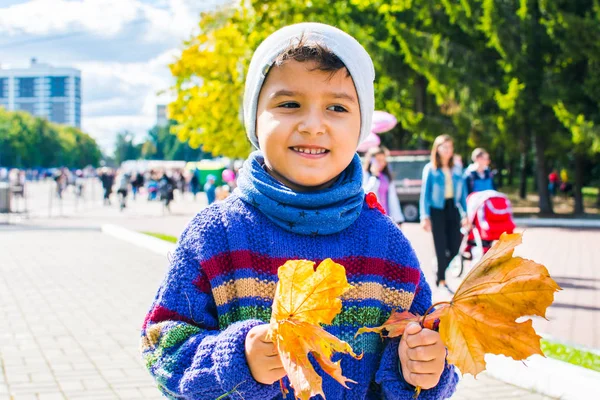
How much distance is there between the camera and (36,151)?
124 meters

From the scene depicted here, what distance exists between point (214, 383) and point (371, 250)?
50 centimetres

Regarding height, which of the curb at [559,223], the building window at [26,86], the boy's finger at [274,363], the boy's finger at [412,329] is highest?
the building window at [26,86]

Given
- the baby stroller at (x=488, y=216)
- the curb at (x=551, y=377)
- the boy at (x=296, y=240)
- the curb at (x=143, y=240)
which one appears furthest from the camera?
the curb at (x=143, y=240)

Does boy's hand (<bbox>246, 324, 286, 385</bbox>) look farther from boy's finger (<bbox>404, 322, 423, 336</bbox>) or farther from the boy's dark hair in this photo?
the boy's dark hair

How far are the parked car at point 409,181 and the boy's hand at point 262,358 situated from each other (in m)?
19.7

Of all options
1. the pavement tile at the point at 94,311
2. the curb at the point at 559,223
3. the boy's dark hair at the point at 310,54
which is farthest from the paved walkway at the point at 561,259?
the curb at the point at 559,223

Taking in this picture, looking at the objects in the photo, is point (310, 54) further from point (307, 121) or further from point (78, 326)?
point (78, 326)

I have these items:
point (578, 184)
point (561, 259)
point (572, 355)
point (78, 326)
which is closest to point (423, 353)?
point (572, 355)

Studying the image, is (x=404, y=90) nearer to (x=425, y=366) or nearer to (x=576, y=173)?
(x=576, y=173)

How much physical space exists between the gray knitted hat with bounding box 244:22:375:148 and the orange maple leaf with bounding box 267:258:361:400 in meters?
0.63

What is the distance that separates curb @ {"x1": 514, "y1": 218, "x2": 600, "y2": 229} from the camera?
1939cm

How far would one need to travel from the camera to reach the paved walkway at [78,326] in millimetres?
4898

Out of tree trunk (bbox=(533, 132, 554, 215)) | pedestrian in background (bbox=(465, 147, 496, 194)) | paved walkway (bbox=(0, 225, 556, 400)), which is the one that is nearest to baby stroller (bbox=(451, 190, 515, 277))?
pedestrian in background (bbox=(465, 147, 496, 194))

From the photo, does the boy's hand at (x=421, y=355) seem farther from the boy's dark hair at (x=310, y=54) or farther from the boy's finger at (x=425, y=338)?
the boy's dark hair at (x=310, y=54)
